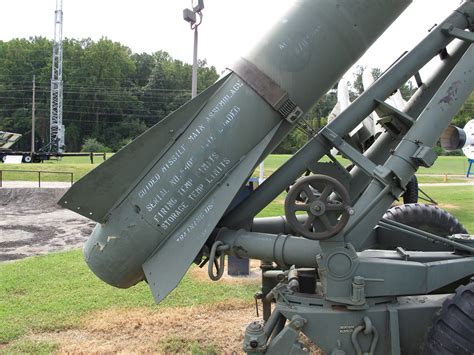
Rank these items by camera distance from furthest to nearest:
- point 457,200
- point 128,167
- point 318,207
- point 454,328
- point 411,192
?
1. point 457,200
2. point 411,192
3. point 128,167
4. point 318,207
5. point 454,328

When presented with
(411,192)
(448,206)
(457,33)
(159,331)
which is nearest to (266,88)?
(457,33)

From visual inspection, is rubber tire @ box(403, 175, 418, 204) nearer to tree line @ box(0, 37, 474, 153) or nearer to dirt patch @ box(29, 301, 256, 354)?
dirt patch @ box(29, 301, 256, 354)

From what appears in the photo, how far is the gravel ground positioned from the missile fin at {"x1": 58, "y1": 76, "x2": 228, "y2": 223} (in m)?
5.73

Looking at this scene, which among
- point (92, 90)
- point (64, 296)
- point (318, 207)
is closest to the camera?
point (318, 207)

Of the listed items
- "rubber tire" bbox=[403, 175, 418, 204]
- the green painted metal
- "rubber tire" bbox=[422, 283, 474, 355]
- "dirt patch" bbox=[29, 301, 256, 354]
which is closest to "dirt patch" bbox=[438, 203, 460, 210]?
"rubber tire" bbox=[403, 175, 418, 204]

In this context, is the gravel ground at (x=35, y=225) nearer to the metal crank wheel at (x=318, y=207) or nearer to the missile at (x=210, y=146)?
the missile at (x=210, y=146)

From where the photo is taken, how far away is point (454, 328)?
129 inches

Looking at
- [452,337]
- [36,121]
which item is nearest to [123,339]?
[452,337]

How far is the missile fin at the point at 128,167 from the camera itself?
376 centimetres

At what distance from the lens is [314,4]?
3.69m

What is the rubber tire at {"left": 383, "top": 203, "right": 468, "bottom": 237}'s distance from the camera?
16.8ft

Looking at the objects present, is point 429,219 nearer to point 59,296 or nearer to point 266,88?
point 266,88

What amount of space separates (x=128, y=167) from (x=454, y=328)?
8.51ft

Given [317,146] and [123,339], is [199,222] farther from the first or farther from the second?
[123,339]
